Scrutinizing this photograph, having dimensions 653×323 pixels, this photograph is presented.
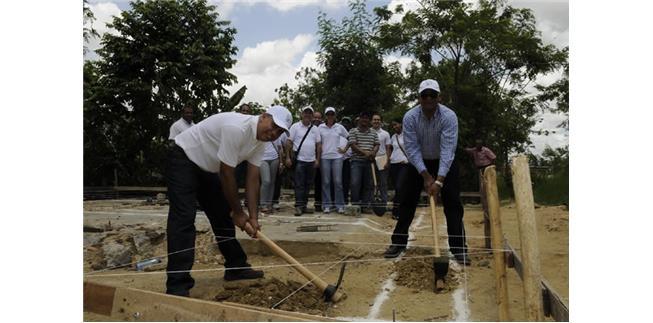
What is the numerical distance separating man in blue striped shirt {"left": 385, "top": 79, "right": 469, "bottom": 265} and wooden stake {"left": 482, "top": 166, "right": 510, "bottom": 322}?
731 mm

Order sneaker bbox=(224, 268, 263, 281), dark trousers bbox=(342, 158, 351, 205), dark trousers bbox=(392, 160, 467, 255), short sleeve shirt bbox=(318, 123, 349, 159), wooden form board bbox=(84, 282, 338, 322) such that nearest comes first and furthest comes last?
wooden form board bbox=(84, 282, 338, 322) → sneaker bbox=(224, 268, 263, 281) → dark trousers bbox=(392, 160, 467, 255) → short sleeve shirt bbox=(318, 123, 349, 159) → dark trousers bbox=(342, 158, 351, 205)

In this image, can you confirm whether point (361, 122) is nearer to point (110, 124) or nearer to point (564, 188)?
point (564, 188)

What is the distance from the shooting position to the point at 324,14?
44.9 feet

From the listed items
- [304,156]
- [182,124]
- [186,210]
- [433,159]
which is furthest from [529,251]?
[182,124]

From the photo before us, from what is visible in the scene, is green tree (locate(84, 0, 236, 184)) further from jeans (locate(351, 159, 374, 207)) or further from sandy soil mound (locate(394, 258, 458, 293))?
sandy soil mound (locate(394, 258, 458, 293))

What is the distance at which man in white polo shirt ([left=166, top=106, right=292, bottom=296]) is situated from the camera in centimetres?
337

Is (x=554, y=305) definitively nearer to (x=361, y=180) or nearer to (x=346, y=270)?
(x=346, y=270)

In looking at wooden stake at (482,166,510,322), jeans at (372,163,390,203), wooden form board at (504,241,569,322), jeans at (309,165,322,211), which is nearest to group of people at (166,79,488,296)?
wooden stake at (482,166,510,322)

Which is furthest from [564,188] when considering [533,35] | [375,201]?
[533,35]

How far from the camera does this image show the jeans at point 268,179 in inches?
271

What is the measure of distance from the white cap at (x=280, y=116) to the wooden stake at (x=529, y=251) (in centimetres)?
140

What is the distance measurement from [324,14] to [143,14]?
4.91 m

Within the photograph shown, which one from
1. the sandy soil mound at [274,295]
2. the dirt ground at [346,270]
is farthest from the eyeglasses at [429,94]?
the sandy soil mound at [274,295]

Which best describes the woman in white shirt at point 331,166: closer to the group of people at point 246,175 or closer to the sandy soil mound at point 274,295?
the group of people at point 246,175
